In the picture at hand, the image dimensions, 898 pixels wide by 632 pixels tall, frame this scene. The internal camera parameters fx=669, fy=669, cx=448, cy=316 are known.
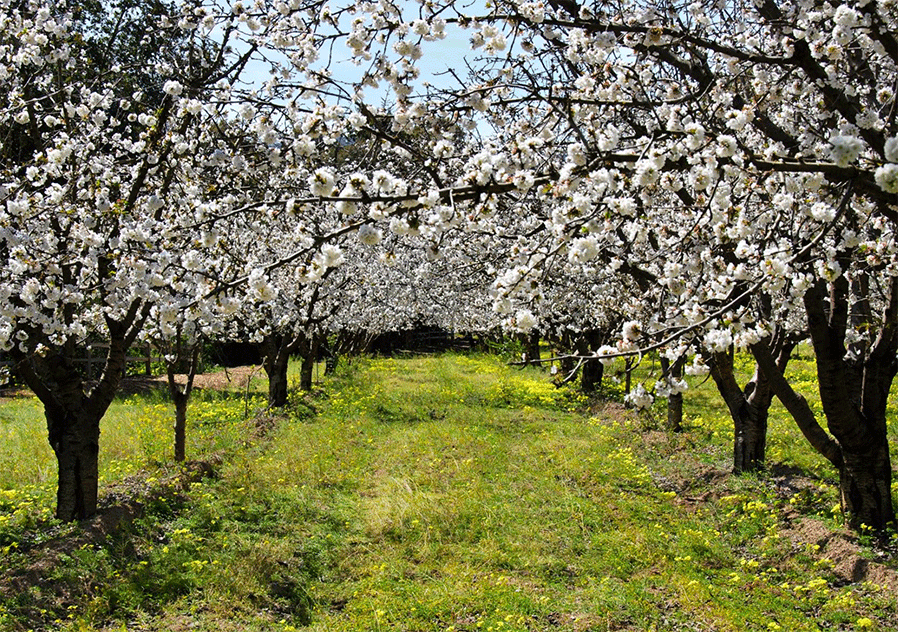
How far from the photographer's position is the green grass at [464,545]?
517 centimetres

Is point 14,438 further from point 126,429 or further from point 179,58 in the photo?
point 179,58

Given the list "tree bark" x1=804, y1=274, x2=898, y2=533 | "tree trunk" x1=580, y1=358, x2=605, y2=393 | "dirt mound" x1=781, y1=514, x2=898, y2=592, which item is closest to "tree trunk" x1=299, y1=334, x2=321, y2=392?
"tree trunk" x1=580, y1=358, x2=605, y2=393

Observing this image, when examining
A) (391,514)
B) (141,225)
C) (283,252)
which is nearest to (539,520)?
(391,514)

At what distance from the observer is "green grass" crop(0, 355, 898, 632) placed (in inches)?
204

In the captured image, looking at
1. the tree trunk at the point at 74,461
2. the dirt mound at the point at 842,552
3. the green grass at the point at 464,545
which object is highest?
the tree trunk at the point at 74,461

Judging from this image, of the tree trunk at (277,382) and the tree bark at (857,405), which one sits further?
the tree trunk at (277,382)

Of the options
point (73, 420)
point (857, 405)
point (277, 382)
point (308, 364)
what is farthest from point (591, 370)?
point (73, 420)

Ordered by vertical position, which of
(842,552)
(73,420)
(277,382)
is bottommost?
(842,552)

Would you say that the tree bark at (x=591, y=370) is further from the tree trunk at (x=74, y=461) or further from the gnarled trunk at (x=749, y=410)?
the tree trunk at (x=74, y=461)

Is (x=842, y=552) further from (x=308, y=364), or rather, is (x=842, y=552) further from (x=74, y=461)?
(x=308, y=364)

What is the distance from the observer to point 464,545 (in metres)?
6.54

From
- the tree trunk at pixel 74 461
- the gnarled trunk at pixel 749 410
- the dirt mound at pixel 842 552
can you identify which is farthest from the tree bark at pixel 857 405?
the tree trunk at pixel 74 461

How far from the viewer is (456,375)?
20.7m

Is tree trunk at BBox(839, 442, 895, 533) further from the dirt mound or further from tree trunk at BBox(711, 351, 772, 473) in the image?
tree trunk at BBox(711, 351, 772, 473)
